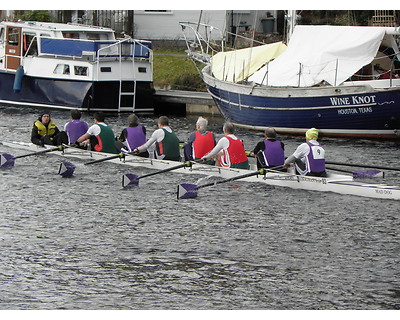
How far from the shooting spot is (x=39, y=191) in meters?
24.5

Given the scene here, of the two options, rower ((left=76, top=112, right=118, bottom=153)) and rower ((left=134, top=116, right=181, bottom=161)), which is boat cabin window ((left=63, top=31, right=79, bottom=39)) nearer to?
rower ((left=76, top=112, right=118, bottom=153))

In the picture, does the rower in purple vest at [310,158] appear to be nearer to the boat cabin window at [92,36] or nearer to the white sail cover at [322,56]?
the white sail cover at [322,56]

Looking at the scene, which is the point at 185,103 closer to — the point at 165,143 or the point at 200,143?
the point at 165,143

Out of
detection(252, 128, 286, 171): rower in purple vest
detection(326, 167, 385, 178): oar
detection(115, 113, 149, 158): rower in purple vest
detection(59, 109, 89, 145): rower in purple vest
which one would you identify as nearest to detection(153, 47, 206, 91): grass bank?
detection(59, 109, 89, 145): rower in purple vest

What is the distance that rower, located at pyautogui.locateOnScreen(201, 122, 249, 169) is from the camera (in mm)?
24078

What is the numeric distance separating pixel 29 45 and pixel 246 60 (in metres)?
12.1

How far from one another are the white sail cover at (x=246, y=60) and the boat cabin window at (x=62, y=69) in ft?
26.8

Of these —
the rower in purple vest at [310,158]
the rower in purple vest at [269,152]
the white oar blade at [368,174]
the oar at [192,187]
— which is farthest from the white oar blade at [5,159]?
the white oar blade at [368,174]

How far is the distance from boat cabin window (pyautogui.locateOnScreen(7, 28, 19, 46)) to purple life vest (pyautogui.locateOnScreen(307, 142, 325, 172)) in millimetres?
25132

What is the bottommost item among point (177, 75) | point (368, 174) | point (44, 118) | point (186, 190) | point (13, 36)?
point (186, 190)

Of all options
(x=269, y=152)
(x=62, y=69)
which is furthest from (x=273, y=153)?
(x=62, y=69)

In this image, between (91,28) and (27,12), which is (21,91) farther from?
(27,12)

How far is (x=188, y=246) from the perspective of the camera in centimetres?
1886

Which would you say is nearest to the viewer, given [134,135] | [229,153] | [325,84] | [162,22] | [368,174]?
[229,153]
